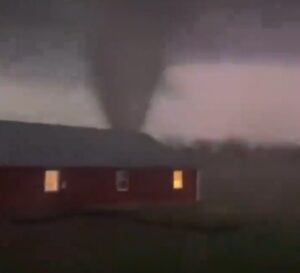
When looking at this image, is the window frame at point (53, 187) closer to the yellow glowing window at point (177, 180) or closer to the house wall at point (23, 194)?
the house wall at point (23, 194)

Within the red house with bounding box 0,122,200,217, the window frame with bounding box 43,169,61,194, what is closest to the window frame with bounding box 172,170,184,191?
the red house with bounding box 0,122,200,217

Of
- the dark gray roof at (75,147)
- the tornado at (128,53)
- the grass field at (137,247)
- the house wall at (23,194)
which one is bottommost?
the grass field at (137,247)

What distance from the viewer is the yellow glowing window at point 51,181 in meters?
0.67

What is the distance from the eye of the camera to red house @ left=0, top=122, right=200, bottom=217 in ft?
2.18

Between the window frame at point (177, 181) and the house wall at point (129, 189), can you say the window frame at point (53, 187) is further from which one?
the window frame at point (177, 181)

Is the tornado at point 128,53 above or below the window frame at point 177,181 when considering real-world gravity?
above

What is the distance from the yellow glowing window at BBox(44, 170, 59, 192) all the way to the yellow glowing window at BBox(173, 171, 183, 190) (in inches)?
5.7

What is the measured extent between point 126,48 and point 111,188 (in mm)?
176

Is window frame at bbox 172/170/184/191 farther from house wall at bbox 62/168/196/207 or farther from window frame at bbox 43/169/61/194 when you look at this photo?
window frame at bbox 43/169/61/194

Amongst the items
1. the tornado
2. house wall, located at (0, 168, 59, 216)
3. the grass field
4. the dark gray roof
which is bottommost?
the grass field

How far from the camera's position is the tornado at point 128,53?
0.69 meters

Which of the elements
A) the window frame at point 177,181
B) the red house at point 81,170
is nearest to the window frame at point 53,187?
the red house at point 81,170

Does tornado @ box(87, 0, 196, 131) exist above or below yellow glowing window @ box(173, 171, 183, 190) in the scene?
above

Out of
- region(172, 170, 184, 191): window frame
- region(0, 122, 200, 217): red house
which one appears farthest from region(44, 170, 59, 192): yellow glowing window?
region(172, 170, 184, 191): window frame
